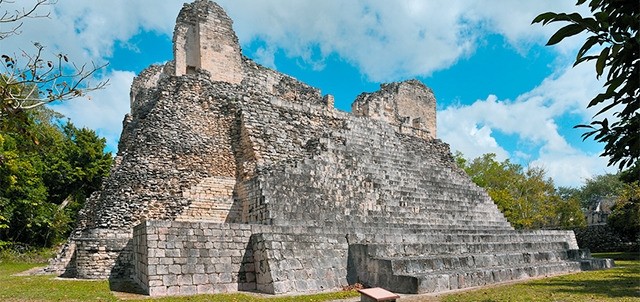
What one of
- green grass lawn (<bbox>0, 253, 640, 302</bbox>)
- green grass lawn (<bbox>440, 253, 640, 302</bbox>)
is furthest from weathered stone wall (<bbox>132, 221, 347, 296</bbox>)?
green grass lawn (<bbox>440, 253, 640, 302</bbox>)

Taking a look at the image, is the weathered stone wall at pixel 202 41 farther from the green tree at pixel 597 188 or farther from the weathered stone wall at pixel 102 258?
the green tree at pixel 597 188

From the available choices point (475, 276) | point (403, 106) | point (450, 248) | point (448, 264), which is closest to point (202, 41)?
point (403, 106)

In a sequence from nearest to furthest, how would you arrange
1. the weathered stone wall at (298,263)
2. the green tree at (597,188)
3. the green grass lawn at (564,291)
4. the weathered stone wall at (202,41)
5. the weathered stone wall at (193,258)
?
the green grass lawn at (564,291), the weathered stone wall at (193,258), the weathered stone wall at (298,263), the weathered stone wall at (202,41), the green tree at (597,188)

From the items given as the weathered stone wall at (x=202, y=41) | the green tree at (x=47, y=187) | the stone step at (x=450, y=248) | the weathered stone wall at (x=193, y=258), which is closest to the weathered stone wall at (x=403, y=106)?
the weathered stone wall at (x=202, y=41)

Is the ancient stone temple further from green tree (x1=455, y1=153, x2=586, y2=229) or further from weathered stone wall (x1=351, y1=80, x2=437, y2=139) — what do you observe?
green tree (x1=455, y1=153, x2=586, y2=229)

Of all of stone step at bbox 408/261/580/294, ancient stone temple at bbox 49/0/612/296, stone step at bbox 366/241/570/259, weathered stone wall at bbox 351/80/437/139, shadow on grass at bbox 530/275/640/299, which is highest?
weathered stone wall at bbox 351/80/437/139

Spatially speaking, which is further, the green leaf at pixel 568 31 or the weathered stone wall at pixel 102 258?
the weathered stone wall at pixel 102 258

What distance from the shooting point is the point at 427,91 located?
82.4 ft

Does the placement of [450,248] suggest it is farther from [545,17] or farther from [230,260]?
[545,17]

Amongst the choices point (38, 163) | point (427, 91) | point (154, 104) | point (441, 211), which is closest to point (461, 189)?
point (441, 211)

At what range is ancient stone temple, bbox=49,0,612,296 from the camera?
28.3 feet

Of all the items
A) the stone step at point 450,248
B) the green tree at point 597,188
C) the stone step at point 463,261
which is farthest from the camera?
the green tree at point 597,188

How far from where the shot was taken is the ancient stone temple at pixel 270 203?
8.62m

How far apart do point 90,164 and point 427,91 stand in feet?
59.9
